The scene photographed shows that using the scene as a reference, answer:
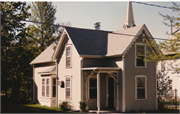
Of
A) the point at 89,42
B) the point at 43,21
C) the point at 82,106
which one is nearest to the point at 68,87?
the point at 82,106

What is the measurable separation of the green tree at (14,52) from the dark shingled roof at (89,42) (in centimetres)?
525

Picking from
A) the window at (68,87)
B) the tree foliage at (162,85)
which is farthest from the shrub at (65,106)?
the tree foliage at (162,85)

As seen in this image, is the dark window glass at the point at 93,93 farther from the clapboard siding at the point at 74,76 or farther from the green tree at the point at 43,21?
the green tree at the point at 43,21

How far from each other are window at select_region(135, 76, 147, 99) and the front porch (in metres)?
1.45

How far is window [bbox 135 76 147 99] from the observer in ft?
64.7

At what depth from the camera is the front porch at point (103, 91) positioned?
19.5 metres

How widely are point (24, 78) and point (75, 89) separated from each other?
14.7 metres

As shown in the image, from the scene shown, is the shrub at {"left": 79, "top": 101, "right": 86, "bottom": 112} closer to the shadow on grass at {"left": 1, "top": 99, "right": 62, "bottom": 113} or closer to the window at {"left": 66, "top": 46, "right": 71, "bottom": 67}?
the shadow on grass at {"left": 1, "top": 99, "right": 62, "bottom": 113}

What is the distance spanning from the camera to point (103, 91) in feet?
68.1

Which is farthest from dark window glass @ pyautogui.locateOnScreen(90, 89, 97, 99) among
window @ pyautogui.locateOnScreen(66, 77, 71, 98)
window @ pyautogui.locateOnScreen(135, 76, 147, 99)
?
window @ pyautogui.locateOnScreen(135, 76, 147, 99)

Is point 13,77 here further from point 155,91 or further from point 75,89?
point 155,91

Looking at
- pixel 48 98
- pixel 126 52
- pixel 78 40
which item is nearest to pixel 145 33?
pixel 126 52

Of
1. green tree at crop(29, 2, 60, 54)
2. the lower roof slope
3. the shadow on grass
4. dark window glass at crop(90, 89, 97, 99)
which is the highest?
green tree at crop(29, 2, 60, 54)

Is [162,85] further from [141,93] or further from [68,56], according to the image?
[68,56]
